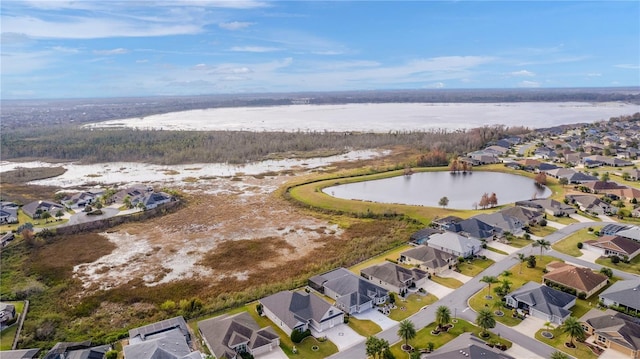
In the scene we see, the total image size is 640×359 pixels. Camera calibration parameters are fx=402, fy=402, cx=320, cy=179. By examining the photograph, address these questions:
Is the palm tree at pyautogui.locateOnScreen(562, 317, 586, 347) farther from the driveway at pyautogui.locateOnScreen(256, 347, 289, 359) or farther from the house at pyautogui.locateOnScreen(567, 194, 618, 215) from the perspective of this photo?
the house at pyautogui.locateOnScreen(567, 194, 618, 215)

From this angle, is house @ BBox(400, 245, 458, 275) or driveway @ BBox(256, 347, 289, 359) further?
house @ BBox(400, 245, 458, 275)

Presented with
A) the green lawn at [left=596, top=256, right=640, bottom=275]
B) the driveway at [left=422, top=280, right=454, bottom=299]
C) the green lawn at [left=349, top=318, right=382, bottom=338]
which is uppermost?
the green lawn at [left=596, top=256, right=640, bottom=275]

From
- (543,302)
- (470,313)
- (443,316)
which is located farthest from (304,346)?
(543,302)

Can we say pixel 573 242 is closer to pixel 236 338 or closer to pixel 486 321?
pixel 486 321

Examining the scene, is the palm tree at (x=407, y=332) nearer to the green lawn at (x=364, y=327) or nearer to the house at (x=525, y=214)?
the green lawn at (x=364, y=327)

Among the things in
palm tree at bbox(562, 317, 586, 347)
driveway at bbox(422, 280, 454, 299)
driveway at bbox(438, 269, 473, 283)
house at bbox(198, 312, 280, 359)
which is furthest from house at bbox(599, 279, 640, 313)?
house at bbox(198, 312, 280, 359)

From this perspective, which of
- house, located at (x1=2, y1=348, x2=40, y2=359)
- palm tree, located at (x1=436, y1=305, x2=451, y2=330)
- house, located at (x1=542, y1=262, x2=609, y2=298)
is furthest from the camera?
house, located at (x1=542, y1=262, x2=609, y2=298)

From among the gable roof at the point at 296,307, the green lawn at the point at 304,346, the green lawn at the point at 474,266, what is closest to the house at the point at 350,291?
the gable roof at the point at 296,307

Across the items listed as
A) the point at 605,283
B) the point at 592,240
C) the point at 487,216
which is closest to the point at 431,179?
the point at 487,216
